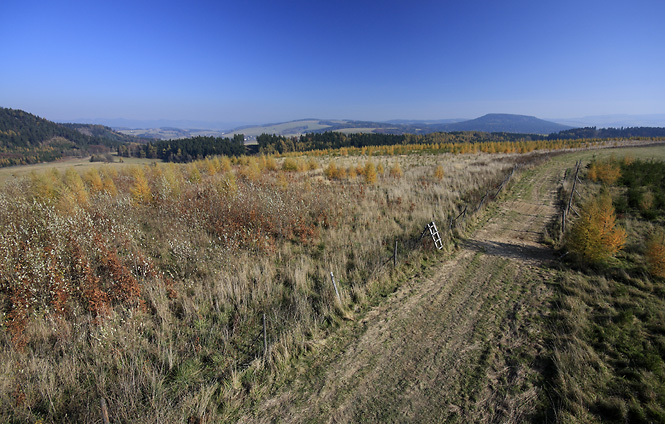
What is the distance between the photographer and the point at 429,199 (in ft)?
49.1

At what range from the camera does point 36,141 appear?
9612cm

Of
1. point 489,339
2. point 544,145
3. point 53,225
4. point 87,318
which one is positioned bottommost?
point 489,339

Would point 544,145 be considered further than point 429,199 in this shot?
Yes

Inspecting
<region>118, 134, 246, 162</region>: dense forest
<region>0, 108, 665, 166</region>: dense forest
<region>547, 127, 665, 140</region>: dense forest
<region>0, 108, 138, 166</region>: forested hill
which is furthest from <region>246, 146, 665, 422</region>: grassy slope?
<region>547, 127, 665, 140</region>: dense forest

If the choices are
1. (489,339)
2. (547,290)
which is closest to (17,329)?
(489,339)

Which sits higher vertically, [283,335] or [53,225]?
[53,225]

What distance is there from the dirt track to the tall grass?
694 millimetres

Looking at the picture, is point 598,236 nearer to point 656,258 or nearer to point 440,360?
point 656,258

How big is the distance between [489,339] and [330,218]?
735 cm

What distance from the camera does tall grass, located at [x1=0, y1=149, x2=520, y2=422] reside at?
3.40 meters

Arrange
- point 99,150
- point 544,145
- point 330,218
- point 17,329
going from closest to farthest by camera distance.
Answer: point 17,329 < point 330,218 < point 544,145 < point 99,150

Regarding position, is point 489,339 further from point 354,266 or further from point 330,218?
point 330,218

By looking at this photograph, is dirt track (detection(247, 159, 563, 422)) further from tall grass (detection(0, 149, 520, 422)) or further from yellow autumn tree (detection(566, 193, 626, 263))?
yellow autumn tree (detection(566, 193, 626, 263))

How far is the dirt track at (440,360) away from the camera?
11.5ft
